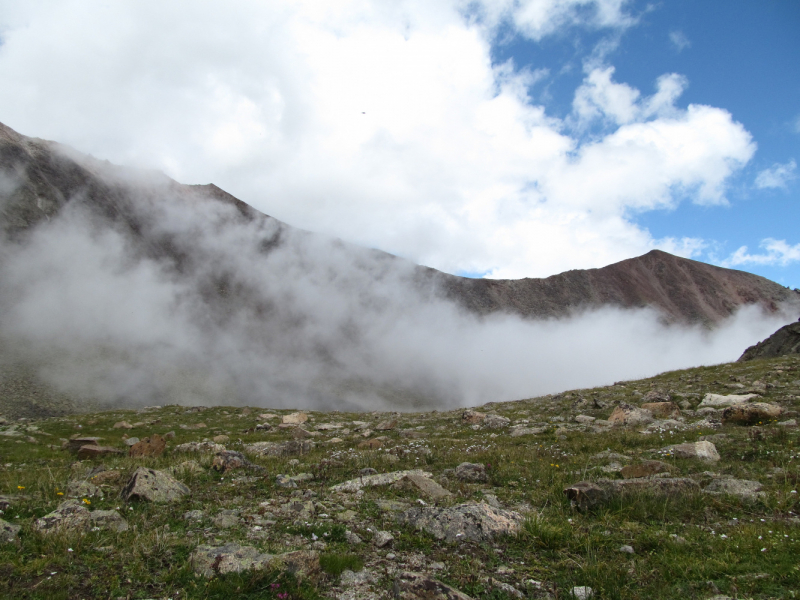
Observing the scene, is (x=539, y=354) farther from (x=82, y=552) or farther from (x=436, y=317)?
(x=82, y=552)

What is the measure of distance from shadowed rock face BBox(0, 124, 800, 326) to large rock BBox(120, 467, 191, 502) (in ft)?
448

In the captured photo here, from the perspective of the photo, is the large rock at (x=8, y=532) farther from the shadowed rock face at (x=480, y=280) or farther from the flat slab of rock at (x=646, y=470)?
the shadowed rock face at (x=480, y=280)

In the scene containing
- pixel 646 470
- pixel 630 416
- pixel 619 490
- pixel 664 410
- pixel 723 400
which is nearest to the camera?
pixel 619 490

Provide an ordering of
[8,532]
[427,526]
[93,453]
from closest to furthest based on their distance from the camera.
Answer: [8,532] → [427,526] → [93,453]

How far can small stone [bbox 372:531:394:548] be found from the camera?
6795mm

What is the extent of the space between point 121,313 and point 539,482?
127m

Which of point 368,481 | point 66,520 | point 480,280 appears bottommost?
point 368,481

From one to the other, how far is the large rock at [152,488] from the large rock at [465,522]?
17.4 ft

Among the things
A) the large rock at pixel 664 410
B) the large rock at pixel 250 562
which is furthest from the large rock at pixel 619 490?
the large rock at pixel 664 410

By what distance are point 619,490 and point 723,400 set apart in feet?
52.4

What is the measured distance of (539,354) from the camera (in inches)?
6378

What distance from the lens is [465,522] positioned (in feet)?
23.6

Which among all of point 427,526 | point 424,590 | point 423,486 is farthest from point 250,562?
point 423,486

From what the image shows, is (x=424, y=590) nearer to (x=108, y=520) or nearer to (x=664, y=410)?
(x=108, y=520)
